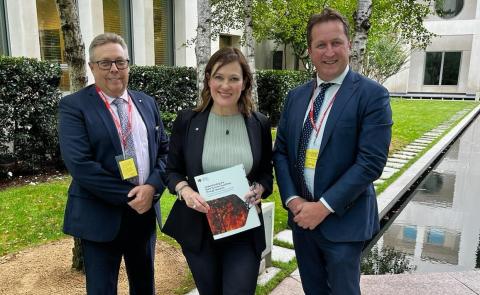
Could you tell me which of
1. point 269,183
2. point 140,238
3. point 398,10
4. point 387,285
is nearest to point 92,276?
point 140,238

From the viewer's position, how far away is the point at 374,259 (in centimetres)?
478

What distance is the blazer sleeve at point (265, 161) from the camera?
101 inches

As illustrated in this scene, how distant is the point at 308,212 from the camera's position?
2371 mm

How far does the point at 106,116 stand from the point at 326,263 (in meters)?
1.67

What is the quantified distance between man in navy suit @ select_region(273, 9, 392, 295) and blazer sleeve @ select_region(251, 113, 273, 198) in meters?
0.06

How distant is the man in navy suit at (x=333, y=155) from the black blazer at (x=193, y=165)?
0.47ft

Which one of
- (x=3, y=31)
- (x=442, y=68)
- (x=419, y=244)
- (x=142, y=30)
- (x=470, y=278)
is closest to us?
(x=470, y=278)

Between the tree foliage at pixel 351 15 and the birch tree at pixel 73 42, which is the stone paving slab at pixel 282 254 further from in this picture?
the tree foliage at pixel 351 15

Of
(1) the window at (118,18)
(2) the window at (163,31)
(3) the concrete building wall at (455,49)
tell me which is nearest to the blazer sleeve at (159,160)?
(1) the window at (118,18)

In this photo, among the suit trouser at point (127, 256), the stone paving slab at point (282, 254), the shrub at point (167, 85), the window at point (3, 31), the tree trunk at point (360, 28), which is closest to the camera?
the suit trouser at point (127, 256)

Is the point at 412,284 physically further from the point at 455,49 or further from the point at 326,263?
the point at 455,49

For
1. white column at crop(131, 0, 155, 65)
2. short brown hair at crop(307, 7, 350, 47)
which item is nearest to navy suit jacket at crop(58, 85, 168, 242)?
short brown hair at crop(307, 7, 350, 47)

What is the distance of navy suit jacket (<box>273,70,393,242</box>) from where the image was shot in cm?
226

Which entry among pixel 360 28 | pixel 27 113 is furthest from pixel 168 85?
pixel 360 28
